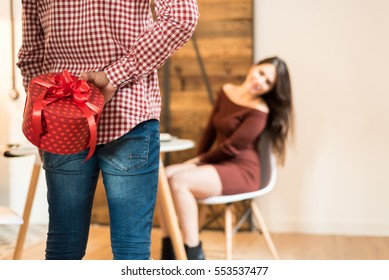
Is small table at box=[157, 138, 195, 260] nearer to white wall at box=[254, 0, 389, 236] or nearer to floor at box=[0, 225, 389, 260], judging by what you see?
floor at box=[0, 225, 389, 260]

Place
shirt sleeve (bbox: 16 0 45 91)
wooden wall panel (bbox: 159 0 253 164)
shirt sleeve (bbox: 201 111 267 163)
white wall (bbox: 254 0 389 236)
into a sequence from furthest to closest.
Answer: wooden wall panel (bbox: 159 0 253 164) < white wall (bbox: 254 0 389 236) < shirt sleeve (bbox: 201 111 267 163) < shirt sleeve (bbox: 16 0 45 91)

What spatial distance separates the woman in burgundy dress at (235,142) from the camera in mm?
2059

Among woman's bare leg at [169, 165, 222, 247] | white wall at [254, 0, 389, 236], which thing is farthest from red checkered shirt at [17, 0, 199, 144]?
white wall at [254, 0, 389, 236]

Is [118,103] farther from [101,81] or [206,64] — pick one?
[206,64]

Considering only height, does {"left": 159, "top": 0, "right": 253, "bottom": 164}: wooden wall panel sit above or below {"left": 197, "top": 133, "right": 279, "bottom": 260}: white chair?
above

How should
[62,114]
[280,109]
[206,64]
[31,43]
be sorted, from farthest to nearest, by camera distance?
1. [206,64]
2. [280,109]
3. [31,43]
4. [62,114]

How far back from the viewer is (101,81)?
0.89 metres

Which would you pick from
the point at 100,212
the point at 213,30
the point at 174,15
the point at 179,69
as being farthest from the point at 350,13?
the point at 174,15

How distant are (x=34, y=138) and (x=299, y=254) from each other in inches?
68.9

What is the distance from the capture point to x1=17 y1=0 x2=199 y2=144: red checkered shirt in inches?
34.2

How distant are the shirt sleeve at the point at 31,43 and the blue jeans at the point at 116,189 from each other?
163mm

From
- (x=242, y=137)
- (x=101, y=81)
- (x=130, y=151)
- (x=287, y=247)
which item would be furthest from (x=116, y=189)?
(x=287, y=247)

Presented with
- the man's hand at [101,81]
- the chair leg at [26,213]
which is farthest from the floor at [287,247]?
the man's hand at [101,81]

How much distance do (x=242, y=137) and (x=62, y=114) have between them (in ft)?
4.84
